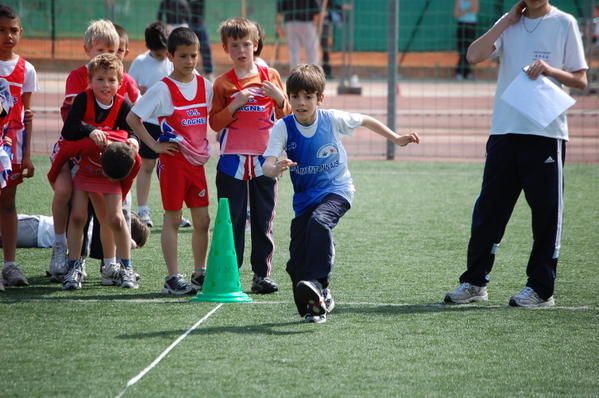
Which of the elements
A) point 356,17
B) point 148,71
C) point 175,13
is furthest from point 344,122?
point 356,17

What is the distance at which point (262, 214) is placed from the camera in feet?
20.8

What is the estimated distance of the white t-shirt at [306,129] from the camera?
5.62m

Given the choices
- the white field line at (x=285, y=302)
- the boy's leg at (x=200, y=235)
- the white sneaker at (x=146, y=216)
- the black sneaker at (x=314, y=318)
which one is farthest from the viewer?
the white sneaker at (x=146, y=216)

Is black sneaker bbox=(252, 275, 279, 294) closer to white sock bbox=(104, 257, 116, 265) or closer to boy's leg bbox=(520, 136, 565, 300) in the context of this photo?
white sock bbox=(104, 257, 116, 265)

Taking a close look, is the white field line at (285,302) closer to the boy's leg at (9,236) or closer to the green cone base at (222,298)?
the green cone base at (222,298)

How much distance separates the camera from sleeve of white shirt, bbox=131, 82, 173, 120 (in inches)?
237

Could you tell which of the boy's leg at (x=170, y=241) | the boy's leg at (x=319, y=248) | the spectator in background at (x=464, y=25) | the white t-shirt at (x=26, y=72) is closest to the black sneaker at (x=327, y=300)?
the boy's leg at (x=319, y=248)

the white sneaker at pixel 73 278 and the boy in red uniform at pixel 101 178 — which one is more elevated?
the boy in red uniform at pixel 101 178

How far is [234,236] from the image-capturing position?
639 centimetres

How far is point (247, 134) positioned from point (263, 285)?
0.90m

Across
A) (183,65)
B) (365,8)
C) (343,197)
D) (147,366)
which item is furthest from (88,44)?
(365,8)

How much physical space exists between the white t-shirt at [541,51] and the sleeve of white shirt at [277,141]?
118cm

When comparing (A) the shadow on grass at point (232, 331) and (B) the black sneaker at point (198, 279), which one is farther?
(B) the black sneaker at point (198, 279)

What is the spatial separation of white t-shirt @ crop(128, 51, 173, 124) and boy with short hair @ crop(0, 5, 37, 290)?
2957 millimetres
